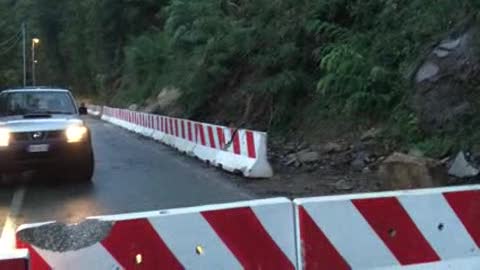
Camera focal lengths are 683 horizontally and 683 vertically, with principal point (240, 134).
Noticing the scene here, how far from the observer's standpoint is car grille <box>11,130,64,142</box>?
38.8ft

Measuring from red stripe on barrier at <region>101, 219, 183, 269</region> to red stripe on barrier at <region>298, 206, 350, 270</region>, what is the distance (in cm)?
90

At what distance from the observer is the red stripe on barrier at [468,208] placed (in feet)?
16.3

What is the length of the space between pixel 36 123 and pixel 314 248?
27.9 feet

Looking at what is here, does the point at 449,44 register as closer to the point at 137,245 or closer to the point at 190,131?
the point at 190,131

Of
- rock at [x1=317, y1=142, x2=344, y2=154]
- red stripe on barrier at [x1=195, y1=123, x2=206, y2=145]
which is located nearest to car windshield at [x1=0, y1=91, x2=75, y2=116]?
red stripe on barrier at [x1=195, y1=123, x2=206, y2=145]

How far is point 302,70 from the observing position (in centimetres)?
1905

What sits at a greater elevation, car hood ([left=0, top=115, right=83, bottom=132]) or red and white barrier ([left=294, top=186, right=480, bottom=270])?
car hood ([left=0, top=115, right=83, bottom=132])

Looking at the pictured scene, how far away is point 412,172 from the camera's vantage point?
384 inches

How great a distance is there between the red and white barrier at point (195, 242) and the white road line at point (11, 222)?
2.58 m

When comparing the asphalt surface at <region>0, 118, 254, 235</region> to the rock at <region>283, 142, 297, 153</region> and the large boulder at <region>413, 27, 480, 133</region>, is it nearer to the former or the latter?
the rock at <region>283, 142, 297, 153</region>

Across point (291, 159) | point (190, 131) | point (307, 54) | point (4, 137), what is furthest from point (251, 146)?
point (307, 54)

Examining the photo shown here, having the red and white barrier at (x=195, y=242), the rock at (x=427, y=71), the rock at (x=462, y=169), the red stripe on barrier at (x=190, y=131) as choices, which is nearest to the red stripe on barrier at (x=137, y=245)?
the red and white barrier at (x=195, y=242)

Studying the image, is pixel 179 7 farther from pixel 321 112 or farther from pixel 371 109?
pixel 371 109

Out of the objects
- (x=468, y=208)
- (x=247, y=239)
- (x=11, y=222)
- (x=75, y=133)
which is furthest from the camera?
(x=75, y=133)
